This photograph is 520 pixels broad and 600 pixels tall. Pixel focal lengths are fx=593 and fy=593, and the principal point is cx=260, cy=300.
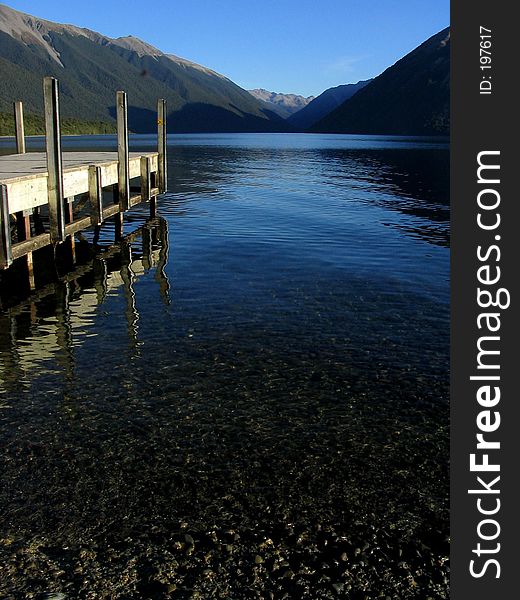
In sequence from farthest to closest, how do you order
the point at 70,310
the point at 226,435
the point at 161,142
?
the point at 161,142 → the point at 70,310 → the point at 226,435

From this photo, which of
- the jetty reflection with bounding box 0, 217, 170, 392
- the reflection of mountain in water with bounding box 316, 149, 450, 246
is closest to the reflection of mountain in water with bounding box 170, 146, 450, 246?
the reflection of mountain in water with bounding box 316, 149, 450, 246

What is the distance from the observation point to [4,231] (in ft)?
42.1

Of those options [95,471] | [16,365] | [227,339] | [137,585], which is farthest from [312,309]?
[137,585]

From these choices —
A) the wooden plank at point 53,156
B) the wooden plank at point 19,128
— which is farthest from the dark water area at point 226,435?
the wooden plank at point 19,128

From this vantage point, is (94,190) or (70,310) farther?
(94,190)

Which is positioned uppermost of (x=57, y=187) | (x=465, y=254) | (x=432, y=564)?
(x=57, y=187)

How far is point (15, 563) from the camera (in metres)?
5.75

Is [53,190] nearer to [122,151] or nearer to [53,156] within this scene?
[53,156]

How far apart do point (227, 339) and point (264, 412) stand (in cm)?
343

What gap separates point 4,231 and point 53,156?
3522mm

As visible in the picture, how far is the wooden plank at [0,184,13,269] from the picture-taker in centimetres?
1273

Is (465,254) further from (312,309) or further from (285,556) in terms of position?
(312,309)

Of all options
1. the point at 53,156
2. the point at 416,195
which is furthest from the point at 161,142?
the point at 416,195

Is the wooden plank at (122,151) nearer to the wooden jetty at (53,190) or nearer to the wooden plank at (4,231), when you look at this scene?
the wooden jetty at (53,190)
